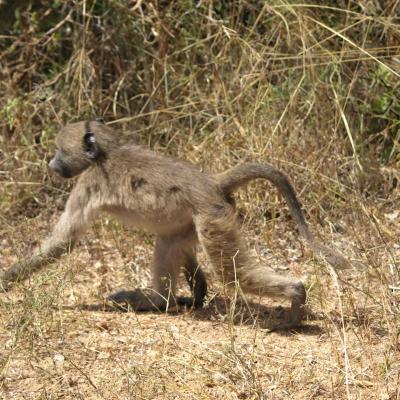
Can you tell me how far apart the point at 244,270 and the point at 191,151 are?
7.12ft

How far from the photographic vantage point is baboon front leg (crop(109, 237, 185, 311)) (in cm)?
599

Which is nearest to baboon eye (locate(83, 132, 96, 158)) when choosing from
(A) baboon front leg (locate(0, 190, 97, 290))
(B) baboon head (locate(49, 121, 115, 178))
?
(B) baboon head (locate(49, 121, 115, 178))

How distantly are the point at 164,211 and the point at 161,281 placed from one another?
507mm

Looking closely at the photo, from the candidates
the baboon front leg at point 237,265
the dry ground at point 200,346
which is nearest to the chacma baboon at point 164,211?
the baboon front leg at point 237,265

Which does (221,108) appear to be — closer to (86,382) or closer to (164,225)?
(164,225)

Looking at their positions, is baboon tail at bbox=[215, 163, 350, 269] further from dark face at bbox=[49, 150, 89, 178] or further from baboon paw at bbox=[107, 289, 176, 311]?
dark face at bbox=[49, 150, 89, 178]

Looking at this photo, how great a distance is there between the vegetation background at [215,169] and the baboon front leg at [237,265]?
0.55 feet

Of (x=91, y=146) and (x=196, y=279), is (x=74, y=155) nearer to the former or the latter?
(x=91, y=146)

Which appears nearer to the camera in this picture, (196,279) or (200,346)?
(200,346)

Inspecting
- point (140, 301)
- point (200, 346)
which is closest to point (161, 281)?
point (140, 301)

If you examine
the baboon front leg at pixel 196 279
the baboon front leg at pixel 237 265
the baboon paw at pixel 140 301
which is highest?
the baboon front leg at pixel 237 265

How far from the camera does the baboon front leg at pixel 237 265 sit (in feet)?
18.2

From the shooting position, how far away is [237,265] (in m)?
5.59

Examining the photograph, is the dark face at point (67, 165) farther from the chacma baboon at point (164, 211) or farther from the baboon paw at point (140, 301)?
the baboon paw at point (140, 301)
